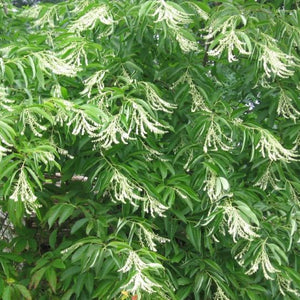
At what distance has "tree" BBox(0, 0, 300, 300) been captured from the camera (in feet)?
6.53

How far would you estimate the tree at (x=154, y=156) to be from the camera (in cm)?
199

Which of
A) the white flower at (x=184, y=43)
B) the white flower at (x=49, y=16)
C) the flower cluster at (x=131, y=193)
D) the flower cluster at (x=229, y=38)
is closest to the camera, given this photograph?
the flower cluster at (x=131, y=193)

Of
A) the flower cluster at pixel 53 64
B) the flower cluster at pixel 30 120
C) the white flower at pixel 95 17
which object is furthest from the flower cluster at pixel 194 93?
the flower cluster at pixel 30 120

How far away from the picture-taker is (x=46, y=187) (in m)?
2.50

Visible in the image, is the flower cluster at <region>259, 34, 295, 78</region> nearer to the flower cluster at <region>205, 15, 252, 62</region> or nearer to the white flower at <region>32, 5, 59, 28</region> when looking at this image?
the flower cluster at <region>205, 15, 252, 62</region>

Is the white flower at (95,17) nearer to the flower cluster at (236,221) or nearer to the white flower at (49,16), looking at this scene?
the white flower at (49,16)

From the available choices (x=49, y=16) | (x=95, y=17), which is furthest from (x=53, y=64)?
(x=49, y=16)

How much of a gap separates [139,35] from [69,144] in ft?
2.00

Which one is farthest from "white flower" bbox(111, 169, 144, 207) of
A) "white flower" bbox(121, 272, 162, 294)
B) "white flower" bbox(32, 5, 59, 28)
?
"white flower" bbox(32, 5, 59, 28)

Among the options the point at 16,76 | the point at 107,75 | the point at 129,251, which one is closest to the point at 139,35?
the point at 107,75

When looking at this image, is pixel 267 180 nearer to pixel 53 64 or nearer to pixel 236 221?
pixel 236 221

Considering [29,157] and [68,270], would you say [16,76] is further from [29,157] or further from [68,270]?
[68,270]

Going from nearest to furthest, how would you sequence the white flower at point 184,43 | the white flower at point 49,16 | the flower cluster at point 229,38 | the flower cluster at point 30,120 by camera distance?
1. the flower cluster at point 30,120
2. the flower cluster at point 229,38
3. the white flower at point 184,43
4. the white flower at point 49,16

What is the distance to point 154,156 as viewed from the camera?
7.82 ft
